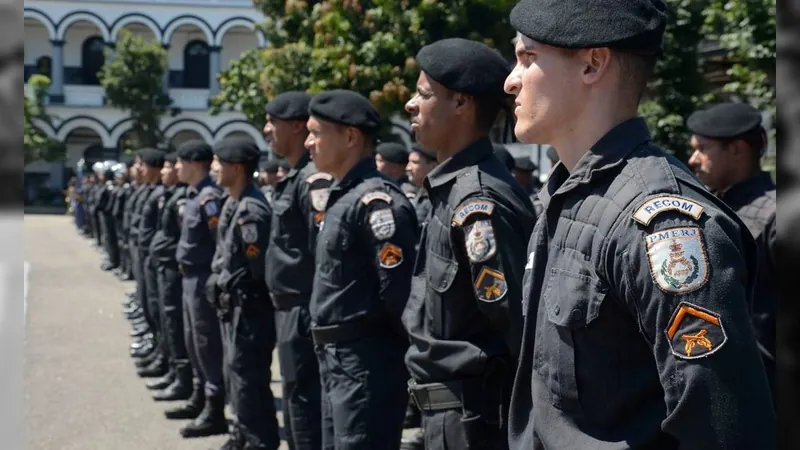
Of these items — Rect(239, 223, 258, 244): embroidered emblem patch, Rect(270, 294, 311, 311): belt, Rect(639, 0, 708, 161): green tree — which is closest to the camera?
Rect(270, 294, 311, 311): belt

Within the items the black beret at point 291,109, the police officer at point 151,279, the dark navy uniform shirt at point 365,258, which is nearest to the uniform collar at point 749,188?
the dark navy uniform shirt at point 365,258

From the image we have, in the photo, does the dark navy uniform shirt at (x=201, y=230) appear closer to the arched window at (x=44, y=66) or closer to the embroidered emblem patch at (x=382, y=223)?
the embroidered emblem patch at (x=382, y=223)

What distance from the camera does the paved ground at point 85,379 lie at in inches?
272

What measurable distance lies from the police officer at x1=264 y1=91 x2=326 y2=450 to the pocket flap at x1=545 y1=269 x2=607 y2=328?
302cm

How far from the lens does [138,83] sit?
35938mm

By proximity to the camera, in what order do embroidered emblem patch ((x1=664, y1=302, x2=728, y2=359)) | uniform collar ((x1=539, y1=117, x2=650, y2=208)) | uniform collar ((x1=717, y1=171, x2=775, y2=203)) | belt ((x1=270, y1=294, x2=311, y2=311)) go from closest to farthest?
embroidered emblem patch ((x1=664, y1=302, x2=728, y2=359)), uniform collar ((x1=539, y1=117, x2=650, y2=208)), uniform collar ((x1=717, y1=171, x2=775, y2=203)), belt ((x1=270, y1=294, x2=311, y2=311))

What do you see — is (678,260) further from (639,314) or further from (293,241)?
(293,241)

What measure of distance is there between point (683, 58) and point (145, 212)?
6566 millimetres

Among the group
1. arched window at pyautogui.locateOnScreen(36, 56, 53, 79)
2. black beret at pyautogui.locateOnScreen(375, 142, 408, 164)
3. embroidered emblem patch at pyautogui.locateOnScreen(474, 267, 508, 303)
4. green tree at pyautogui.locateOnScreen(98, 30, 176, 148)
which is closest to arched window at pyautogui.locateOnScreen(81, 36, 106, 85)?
arched window at pyautogui.locateOnScreen(36, 56, 53, 79)

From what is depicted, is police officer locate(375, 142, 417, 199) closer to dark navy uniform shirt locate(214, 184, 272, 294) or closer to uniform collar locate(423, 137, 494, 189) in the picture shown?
dark navy uniform shirt locate(214, 184, 272, 294)

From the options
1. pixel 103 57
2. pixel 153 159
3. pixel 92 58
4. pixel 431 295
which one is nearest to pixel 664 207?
pixel 431 295

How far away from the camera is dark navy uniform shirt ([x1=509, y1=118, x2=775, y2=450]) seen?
5.35 ft

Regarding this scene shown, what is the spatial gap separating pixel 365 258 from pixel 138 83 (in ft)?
110

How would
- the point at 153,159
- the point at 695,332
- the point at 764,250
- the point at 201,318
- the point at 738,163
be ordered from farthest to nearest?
1. the point at 153,159
2. the point at 201,318
3. the point at 738,163
4. the point at 764,250
5. the point at 695,332
